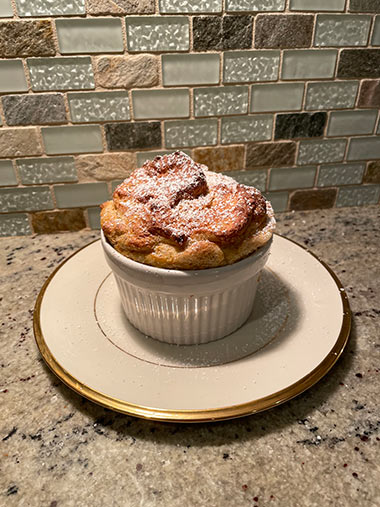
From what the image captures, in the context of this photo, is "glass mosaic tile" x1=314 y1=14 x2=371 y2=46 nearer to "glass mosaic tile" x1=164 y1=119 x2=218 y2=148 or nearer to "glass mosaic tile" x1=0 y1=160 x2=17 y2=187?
"glass mosaic tile" x1=164 y1=119 x2=218 y2=148

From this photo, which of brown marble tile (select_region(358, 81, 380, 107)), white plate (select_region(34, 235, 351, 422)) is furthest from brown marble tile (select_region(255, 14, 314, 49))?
white plate (select_region(34, 235, 351, 422))

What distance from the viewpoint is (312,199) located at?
1310mm

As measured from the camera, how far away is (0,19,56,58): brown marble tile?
36.4 inches

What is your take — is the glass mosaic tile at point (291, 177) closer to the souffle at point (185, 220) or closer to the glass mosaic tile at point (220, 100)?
the glass mosaic tile at point (220, 100)

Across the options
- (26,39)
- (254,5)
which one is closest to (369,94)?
(254,5)

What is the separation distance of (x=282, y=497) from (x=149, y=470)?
18 centimetres

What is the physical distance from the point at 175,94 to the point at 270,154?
0.34 m

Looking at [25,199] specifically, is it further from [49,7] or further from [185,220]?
[185,220]

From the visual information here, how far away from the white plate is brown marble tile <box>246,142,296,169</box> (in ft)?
1.34

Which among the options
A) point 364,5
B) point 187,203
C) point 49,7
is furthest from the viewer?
point 364,5

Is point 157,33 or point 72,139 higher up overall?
point 157,33

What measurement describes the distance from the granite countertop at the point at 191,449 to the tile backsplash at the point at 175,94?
0.55 metres

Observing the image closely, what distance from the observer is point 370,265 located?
1.00 meters

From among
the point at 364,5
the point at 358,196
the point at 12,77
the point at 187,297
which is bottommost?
the point at 358,196
